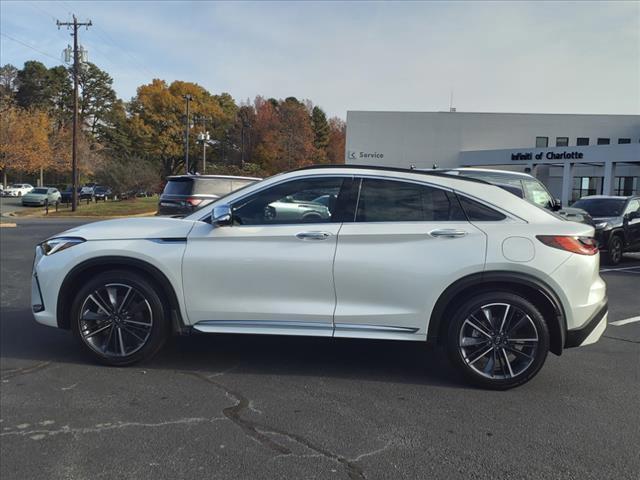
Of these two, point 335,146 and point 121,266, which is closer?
point 121,266

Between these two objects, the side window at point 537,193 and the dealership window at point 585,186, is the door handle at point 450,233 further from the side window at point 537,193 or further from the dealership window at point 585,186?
the dealership window at point 585,186

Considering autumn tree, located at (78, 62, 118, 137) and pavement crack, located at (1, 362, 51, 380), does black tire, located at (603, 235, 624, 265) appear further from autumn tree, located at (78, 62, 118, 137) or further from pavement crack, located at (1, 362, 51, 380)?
autumn tree, located at (78, 62, 118, 137)

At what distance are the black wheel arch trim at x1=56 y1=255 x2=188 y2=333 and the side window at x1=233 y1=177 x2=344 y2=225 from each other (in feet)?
2.61

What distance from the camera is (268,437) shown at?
11.2 ft

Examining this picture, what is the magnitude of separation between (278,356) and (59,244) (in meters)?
2.16

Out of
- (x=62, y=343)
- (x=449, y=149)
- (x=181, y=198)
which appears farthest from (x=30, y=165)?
(x=62, y=343)

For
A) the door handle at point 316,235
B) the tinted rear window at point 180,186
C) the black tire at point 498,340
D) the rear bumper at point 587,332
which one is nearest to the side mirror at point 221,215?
the door handle at point 316,235

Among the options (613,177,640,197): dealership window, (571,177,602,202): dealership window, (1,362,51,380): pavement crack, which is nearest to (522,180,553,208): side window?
(1,362,51,380): pavement crack

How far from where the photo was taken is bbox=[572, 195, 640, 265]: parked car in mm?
11672

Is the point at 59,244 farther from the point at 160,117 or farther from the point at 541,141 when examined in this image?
the point at 160,117

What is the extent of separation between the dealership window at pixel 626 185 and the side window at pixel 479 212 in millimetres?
46400

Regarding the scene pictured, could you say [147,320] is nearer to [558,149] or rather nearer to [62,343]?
[62,343]

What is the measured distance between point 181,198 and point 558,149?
114ft

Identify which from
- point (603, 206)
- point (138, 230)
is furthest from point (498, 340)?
point (603, 206)
